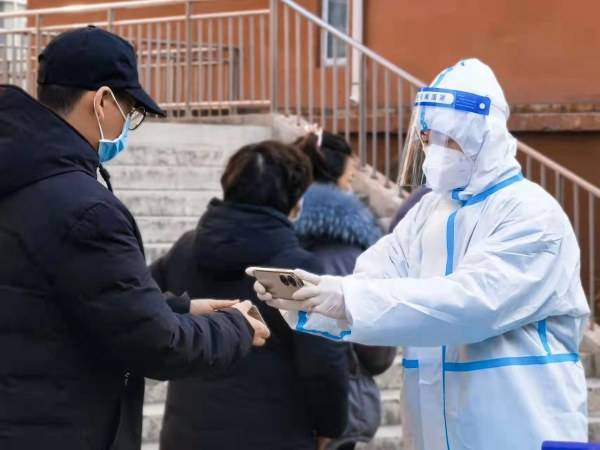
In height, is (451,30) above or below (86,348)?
above

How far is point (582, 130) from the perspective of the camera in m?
10.8

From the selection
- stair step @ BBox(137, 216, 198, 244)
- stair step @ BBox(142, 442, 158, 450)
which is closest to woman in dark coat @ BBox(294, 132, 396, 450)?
stair step @ BBox(142, 442, 158, 450)

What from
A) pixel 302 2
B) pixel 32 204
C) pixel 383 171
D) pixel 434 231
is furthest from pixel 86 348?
pixel 302 2

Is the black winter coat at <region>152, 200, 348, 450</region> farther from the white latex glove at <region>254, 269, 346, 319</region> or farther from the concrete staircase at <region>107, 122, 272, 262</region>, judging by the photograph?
the concrete staircase at <region>107, 122, 272, 262</region>

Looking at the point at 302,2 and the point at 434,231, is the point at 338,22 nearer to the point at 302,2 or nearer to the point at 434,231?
the point at 302,2

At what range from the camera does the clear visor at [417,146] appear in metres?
3.59

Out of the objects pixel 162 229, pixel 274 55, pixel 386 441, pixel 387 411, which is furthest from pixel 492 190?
pixel 274 55

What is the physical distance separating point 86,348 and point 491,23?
8.96m

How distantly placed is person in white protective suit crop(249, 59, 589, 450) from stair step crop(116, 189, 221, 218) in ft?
20.6

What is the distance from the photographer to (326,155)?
5.52 meters

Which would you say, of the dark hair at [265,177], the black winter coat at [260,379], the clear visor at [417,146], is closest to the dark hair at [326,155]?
the dark hair at [265,177]

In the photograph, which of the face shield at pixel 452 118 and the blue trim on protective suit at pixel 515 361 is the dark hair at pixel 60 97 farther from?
the blue trim on protective suit at pixel 515 361

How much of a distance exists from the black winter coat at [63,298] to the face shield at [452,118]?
2.95 ft

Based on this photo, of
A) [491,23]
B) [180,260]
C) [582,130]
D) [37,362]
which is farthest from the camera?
[491,23]
